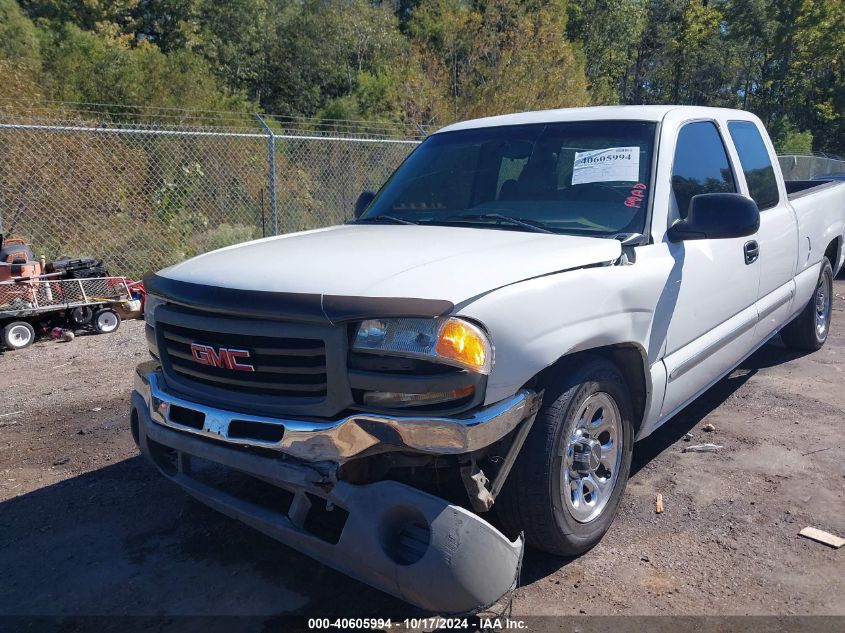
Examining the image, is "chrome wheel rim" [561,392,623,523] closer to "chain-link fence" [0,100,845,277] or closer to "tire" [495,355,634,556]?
"tire" [495,355,634,556]

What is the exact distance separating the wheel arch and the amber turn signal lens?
66cm

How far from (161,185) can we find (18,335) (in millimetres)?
4104

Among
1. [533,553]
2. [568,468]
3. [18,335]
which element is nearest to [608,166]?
[568,468]

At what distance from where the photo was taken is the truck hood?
2.59 metres

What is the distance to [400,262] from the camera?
2.86 m

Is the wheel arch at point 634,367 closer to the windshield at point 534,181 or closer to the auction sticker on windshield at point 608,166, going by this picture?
the windshield at point 534,181

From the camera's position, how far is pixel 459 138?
14.8ft

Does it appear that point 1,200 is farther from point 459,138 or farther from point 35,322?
point 459,138

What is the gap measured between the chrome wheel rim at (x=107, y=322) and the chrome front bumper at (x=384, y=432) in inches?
219

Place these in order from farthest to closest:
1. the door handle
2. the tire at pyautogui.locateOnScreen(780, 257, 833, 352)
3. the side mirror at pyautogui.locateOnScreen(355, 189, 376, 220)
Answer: the tire at pyautogui.locateOnScreen(780, 257, 833, 352)
the side mirror at pyautogui.locateOnScreen(355, 189, 376, 220)
the door handle

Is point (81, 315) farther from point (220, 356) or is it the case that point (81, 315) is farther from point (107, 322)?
point (220, 356)

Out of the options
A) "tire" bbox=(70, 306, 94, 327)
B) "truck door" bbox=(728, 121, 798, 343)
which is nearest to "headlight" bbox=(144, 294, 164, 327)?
"truck door" bbox=(728, 121, 798, 343)

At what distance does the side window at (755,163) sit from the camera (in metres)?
4.68

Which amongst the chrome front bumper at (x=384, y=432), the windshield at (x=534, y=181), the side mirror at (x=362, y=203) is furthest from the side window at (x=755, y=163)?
the chrome front bumper at (x=384, y=432)
